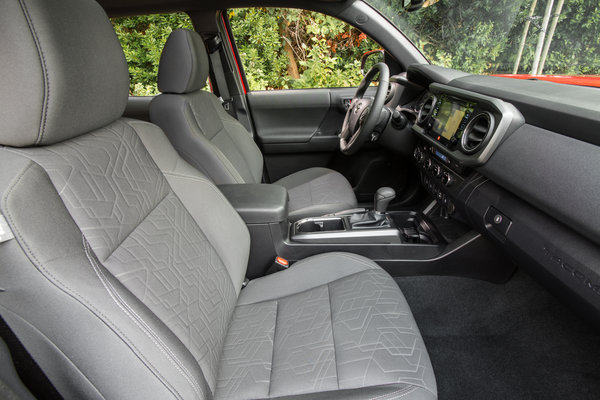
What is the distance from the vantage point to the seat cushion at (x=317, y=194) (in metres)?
1.65

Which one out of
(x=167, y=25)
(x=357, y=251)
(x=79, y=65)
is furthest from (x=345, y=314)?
(x=167, y=25)

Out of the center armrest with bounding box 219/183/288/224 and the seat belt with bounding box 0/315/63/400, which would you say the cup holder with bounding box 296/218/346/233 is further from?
the seat belt with bounding box 0/315/63/400

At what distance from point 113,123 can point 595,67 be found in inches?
59.1

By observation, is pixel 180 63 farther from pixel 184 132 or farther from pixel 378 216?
pixel 378 216

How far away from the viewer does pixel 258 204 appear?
4.35ft

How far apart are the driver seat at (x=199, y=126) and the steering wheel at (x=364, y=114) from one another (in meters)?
0.26

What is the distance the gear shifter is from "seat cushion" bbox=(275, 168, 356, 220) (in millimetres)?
127

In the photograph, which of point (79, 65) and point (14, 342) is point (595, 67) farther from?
point (14, 342)

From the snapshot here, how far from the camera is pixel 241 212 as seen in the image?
1305 millimetres

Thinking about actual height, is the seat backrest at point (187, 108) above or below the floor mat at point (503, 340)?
above

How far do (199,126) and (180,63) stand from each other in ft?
0.83

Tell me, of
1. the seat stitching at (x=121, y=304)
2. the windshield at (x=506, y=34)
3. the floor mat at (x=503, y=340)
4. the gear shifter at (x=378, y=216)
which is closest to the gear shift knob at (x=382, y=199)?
the gear shifter at (x=378, y=216)

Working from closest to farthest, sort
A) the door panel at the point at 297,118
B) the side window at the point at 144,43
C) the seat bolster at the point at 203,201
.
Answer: the seat bolster at the point at 203,201, the door panel at the point at 297,118, the side window at the point at 144,43

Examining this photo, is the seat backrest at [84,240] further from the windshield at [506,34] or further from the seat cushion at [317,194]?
the windshield at [506,34]
